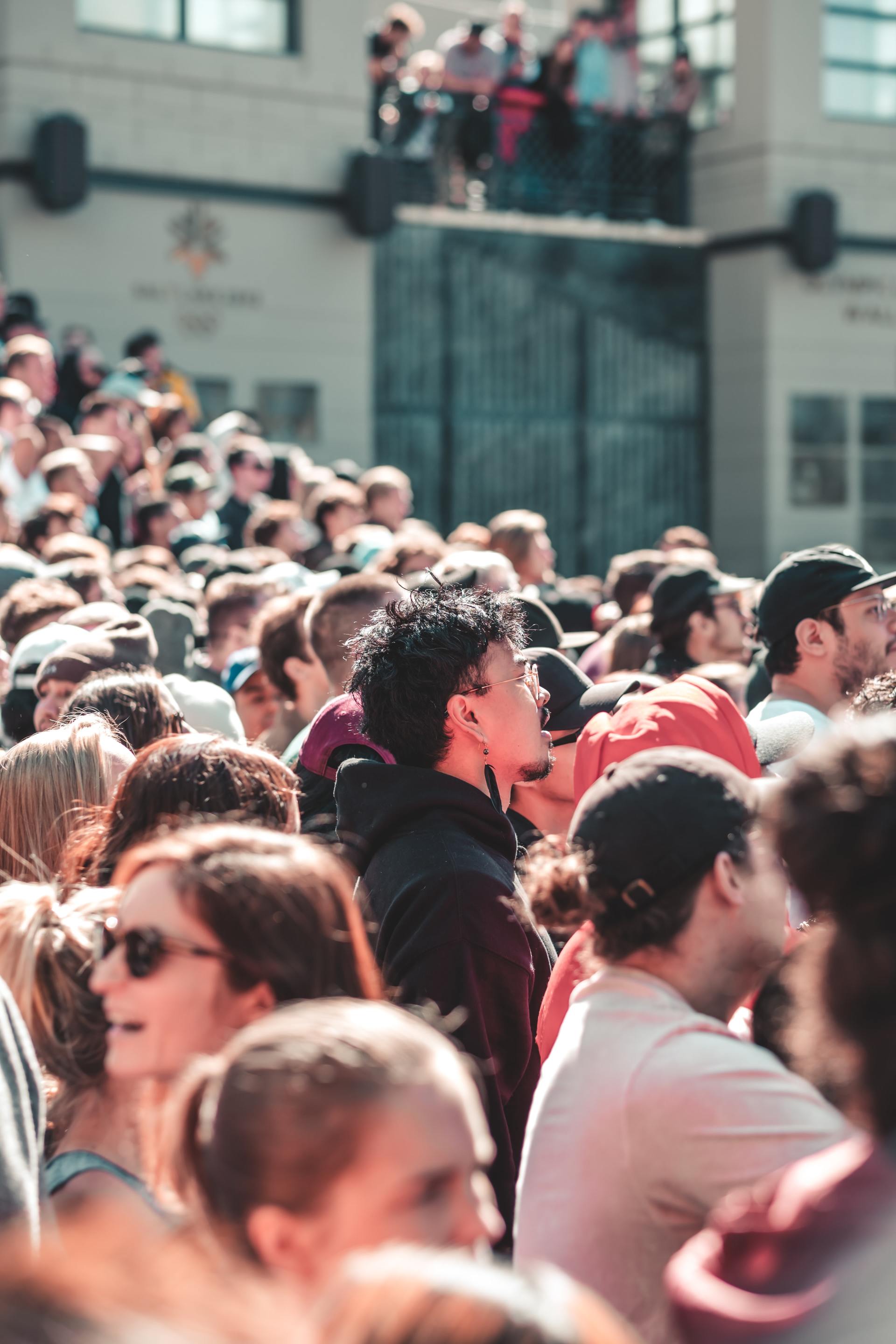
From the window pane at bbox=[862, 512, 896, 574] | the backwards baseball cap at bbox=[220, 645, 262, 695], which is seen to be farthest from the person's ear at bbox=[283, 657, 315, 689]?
Answer: the window pane at bbox=[862, 512, 896, 574]

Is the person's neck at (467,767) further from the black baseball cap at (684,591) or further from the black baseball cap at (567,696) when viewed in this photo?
the black baseball cap at (684,591)

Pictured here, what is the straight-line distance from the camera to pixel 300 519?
10.0 meters

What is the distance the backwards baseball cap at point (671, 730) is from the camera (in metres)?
3.75

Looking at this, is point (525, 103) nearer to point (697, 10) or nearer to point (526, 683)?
point (697, 10)

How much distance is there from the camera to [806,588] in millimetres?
4594

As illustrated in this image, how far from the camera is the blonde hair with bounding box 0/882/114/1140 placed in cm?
259

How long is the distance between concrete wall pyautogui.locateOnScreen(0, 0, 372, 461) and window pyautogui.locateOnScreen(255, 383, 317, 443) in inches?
3.6

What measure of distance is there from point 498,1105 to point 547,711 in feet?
4.00

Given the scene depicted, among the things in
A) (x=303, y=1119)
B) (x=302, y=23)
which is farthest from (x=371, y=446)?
(x=303, y=1119)

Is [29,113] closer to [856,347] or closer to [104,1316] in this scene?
[856,347]

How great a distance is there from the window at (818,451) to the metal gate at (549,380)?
41.8 inches

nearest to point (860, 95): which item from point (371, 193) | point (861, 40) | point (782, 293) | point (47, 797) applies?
point (861, 40)

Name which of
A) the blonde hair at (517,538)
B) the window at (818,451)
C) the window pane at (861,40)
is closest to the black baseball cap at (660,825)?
the blonde hair at (517,538)

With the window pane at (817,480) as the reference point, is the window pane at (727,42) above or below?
above
